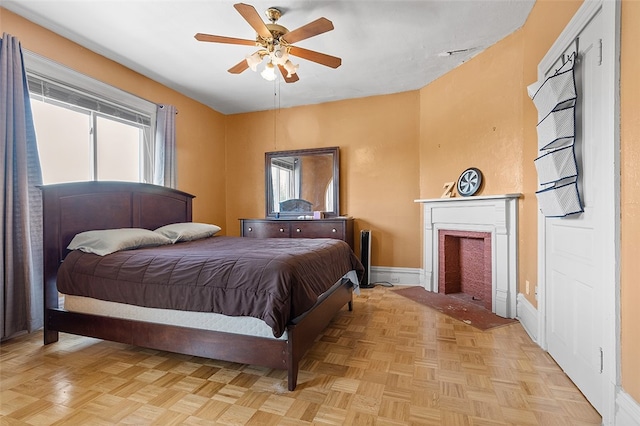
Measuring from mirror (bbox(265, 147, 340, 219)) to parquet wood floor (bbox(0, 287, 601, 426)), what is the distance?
2.41 meters

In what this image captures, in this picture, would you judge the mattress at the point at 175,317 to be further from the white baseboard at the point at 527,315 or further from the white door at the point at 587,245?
the white baseboard at the point at 527,315

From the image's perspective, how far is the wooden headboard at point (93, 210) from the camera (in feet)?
7.63

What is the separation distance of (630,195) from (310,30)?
210 cm

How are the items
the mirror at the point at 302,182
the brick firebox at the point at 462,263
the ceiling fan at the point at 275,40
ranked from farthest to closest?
the mirror at the point at 302,182 → the brick firebox at the point at 462,263 → the ceiling fan at the point at 275,40

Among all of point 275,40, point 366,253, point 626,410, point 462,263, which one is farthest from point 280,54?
point 462,263

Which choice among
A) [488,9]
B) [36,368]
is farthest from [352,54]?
[36,368]

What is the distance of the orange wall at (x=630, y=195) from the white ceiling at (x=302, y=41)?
1504mm

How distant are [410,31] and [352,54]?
0.65 m

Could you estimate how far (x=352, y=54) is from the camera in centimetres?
321

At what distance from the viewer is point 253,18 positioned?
2094mm

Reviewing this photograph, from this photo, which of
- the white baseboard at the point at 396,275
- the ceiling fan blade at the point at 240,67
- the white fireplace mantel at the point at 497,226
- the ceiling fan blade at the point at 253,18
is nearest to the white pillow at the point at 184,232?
the ceiling fan blade at the point at 240,67

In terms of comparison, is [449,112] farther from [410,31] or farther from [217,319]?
[217,319]

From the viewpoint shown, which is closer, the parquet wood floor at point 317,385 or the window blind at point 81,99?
the parquet wood floor at point 317,385

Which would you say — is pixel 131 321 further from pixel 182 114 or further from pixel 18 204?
pixel 182 114
